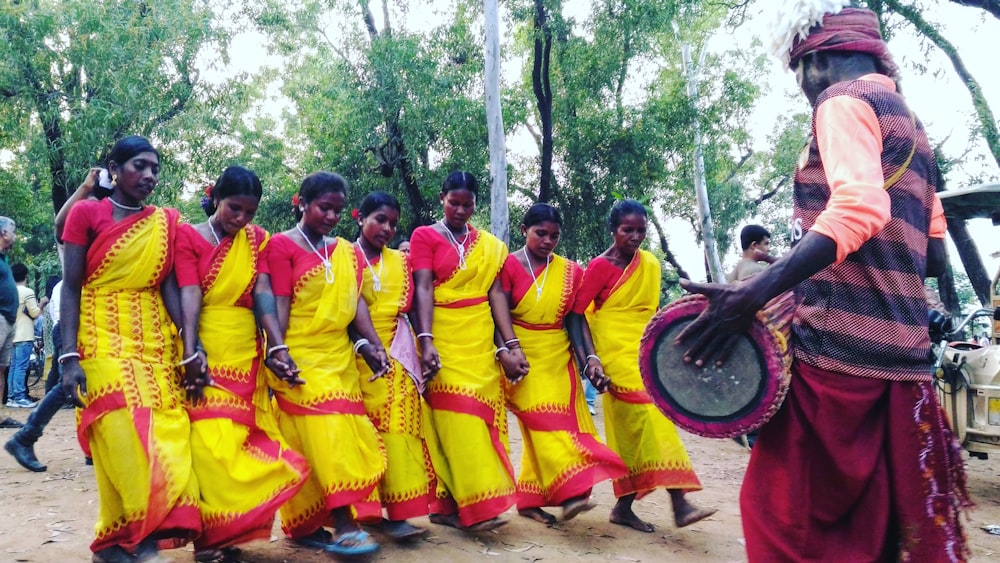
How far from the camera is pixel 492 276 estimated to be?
4.84m

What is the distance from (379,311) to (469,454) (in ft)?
3.22

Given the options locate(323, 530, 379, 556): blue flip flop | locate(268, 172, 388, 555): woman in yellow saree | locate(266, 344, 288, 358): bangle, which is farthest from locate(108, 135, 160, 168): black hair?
locate(323, 530, 379, 556): blue flip flop

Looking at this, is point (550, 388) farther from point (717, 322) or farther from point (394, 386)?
point (717, 322)

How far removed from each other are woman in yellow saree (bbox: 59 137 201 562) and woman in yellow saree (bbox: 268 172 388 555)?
54 centimetres

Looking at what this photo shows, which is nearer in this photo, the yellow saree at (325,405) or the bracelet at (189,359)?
the bracelet at (189,359)

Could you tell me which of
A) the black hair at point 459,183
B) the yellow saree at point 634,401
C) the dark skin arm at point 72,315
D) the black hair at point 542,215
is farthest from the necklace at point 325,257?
the yellow saree at point 634,401

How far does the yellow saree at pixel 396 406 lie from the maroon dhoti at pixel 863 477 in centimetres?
233

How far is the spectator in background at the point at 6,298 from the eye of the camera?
293 inches

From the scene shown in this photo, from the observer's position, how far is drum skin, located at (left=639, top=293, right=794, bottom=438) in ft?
7.55

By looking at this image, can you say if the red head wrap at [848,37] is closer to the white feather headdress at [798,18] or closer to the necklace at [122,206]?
the white feather headdress at [798,18]

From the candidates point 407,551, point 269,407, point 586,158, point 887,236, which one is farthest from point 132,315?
point 586,158

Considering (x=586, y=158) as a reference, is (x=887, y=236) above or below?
below

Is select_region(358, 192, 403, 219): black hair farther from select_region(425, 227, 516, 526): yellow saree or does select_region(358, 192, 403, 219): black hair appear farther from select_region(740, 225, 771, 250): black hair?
select_region(740, 225, 771, 250): black hair

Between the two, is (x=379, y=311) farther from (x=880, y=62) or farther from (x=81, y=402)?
(x=880, y=62)
